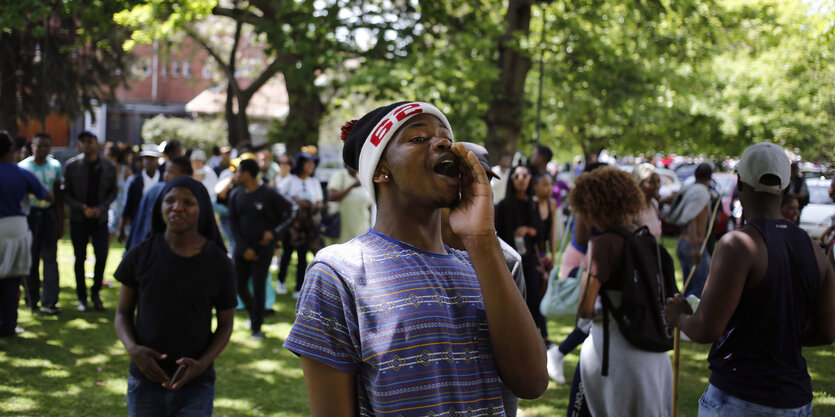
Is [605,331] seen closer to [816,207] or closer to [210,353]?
[210,353]

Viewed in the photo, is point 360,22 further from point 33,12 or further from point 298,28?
point 33,12

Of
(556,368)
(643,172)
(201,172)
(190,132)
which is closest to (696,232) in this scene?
(643,172)

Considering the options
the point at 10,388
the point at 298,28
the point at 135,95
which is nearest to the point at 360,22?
the point at 298,28

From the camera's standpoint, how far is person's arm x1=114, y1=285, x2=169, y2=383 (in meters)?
3.53

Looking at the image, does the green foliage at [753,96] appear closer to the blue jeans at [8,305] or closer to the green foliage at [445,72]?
the green foliage at [445,72]

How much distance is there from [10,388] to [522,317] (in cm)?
609

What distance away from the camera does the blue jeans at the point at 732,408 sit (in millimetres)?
3266

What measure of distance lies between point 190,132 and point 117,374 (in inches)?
1537

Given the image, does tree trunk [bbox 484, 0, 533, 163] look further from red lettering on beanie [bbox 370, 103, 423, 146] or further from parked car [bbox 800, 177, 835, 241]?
red lettering on beanie [bbox 370, 103, 423, 146]

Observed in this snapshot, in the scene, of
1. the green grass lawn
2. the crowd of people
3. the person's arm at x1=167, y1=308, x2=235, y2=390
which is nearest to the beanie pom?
the crowd of people

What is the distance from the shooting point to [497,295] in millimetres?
1845

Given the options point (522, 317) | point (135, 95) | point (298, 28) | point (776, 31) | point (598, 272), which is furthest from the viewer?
point (135, 95)

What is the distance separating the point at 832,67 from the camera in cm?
898

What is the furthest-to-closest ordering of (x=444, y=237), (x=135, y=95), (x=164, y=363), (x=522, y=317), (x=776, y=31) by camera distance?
(x=135, y=95) < (x=776, y=31) < (x=164, y=363) < (x=444, y=237) < (x=522, y=317)
